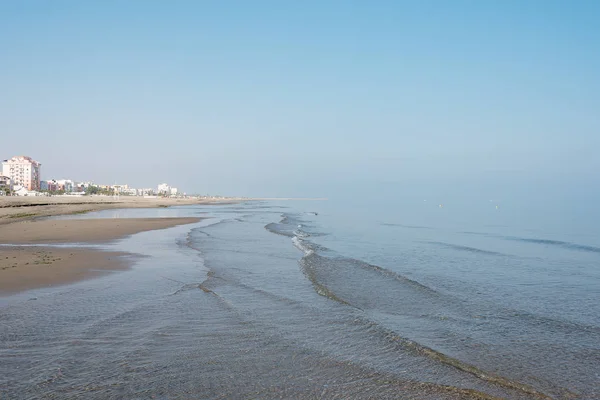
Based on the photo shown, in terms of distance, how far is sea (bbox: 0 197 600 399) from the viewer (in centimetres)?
605

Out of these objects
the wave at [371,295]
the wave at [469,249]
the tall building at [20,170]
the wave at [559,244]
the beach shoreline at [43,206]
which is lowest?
the wave at [559,244]

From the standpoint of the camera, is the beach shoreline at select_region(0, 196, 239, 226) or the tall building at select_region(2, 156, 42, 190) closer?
the beach shoreline at select_region(0, 196, 239, 226)

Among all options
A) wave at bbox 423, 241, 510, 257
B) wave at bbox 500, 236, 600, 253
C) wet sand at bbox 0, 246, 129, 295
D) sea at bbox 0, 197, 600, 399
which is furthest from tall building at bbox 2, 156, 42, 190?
sea at bbox 0, 197, 600, 399

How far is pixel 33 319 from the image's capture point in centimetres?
858

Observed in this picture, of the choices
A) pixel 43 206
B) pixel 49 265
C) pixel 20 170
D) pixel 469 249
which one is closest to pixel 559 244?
pixel 469 249

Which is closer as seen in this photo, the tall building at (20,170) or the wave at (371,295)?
the wave at (371,295)

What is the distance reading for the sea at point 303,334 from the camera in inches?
238

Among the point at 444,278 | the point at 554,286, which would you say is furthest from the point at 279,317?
the point at 554,286

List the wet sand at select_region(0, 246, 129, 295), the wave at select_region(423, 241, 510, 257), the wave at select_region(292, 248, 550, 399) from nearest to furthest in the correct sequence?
1. the wave at select_region(292, 248, 550, 399)
2. the wet sand at select_region(0, 246, 129, 295)
3. the wave at select_region(423, 241, 510, 257)

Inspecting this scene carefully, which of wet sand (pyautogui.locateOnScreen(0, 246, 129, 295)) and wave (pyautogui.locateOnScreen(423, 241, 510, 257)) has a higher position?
wet sand (pyautogui.locateOnScreen(0, 246, 129, 295))

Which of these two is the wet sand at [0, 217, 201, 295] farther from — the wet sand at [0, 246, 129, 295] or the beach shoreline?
the beach shoreline

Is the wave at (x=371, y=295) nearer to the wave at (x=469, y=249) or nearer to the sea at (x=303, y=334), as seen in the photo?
the sea at (x=303, y=334)

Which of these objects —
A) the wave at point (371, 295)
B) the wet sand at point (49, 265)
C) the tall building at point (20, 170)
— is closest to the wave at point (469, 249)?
the wave at point (371, 295)

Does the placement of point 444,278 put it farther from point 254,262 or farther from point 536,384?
point 536,384
